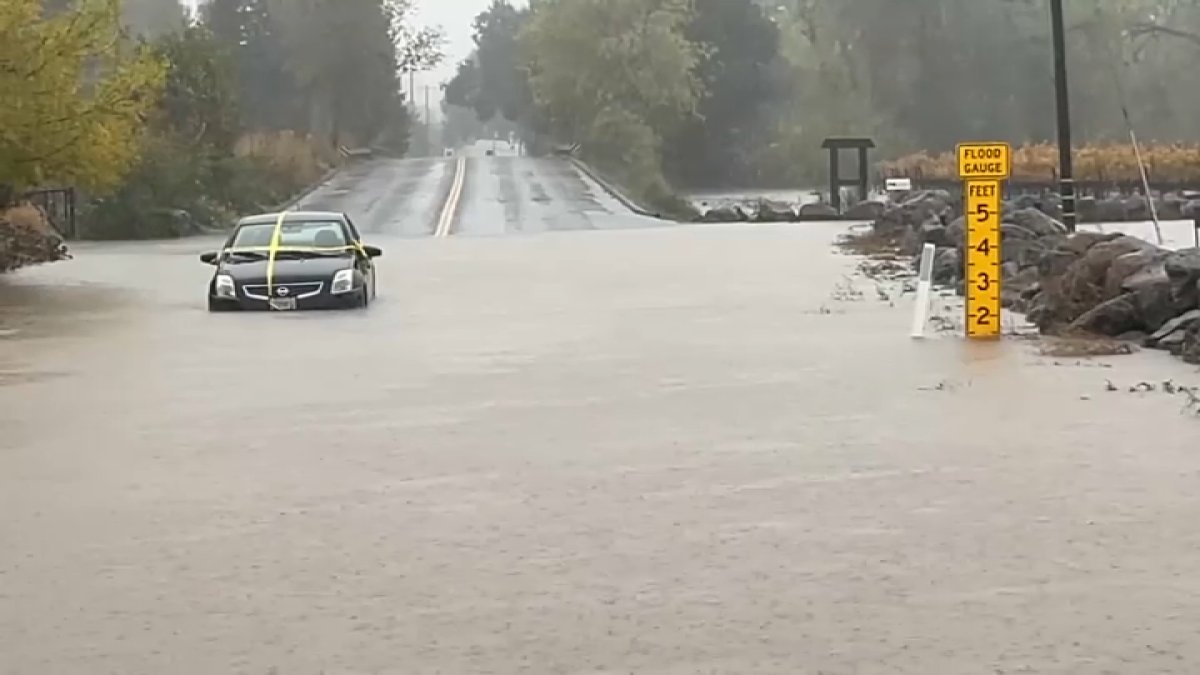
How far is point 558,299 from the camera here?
93.7 ft

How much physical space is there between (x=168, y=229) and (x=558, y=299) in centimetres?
2890

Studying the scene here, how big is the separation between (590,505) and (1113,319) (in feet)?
36.5

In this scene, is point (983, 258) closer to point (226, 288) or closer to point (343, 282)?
point (343, 282)

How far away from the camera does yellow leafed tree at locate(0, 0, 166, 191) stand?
32.4 m

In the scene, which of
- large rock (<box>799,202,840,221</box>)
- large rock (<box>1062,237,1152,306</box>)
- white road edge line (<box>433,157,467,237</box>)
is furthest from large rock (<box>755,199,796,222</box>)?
large rock (<box>1062,237,1152,306</box>)

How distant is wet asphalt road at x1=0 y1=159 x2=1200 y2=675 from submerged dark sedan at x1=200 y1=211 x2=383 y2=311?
294 centimetres

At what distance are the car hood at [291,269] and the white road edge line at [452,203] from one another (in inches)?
1029

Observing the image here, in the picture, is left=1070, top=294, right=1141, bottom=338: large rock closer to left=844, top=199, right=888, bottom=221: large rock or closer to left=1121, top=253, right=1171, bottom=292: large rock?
left=1121, top=253, right=1171, bottom=292: large rock

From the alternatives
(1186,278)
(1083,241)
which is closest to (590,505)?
(1186,278)

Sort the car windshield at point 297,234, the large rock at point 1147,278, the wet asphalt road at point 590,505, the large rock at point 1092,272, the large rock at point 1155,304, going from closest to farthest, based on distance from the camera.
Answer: the wet asphalt road at point 590,505 < the large rock at point 1155,304 < the large rock at point 1147,278 < the large rock at point 1092,272 < the car windshield at point 297,234

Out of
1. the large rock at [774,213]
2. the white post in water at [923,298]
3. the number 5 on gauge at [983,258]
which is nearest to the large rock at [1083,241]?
the white post in water at [923,298]

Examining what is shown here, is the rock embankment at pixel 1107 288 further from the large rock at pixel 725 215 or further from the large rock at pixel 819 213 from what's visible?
the large rock at pixel 725 215

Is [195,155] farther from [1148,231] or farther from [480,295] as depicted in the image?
[480,295]

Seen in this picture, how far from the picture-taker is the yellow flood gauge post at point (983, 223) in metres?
20.4
